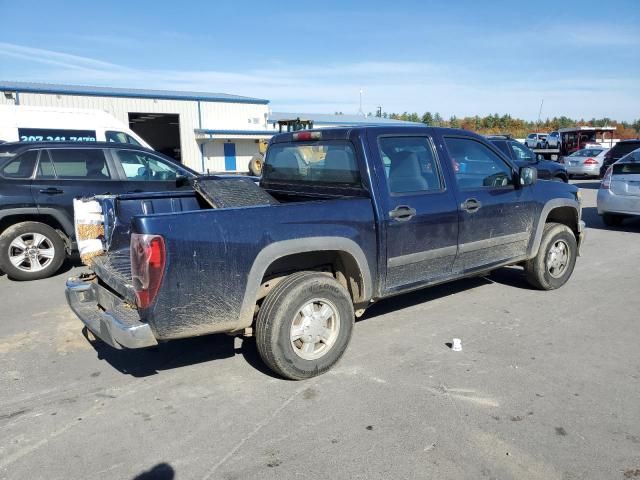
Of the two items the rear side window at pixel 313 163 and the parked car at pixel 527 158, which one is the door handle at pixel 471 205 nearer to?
Answer: the rear side window at pixel 313 163

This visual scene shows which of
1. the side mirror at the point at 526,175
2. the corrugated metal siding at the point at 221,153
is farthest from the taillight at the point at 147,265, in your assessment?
the corrugated metal siding at the point at 221,153

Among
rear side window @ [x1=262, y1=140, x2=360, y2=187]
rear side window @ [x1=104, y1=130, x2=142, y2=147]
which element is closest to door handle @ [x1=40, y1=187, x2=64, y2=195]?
rear side window @ [x1=262, y1=140, x2=360, y2=187]

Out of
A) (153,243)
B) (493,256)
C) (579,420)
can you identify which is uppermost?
(153,243)

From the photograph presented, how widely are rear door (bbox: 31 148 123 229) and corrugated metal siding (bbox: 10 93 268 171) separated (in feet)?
63.5

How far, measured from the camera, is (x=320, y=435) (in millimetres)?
2984

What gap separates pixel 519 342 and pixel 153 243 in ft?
10.2

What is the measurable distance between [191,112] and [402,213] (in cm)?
2694

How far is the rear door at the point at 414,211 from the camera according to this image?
404cm

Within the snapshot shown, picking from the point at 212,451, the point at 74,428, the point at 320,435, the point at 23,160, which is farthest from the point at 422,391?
the point at 23,160

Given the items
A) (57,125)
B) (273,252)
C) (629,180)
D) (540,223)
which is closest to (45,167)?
(273,252)

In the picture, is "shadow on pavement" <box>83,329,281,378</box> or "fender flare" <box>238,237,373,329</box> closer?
"fender flare" <box>238,237,373,329</box>

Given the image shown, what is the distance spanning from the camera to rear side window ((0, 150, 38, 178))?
21.6 feet

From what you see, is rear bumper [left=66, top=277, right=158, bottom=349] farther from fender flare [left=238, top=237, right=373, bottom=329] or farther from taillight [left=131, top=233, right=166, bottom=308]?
fender flare [left=238, top=237, right=373, bottom=329]

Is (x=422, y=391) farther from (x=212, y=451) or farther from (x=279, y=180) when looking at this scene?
(x=279, y=180)
